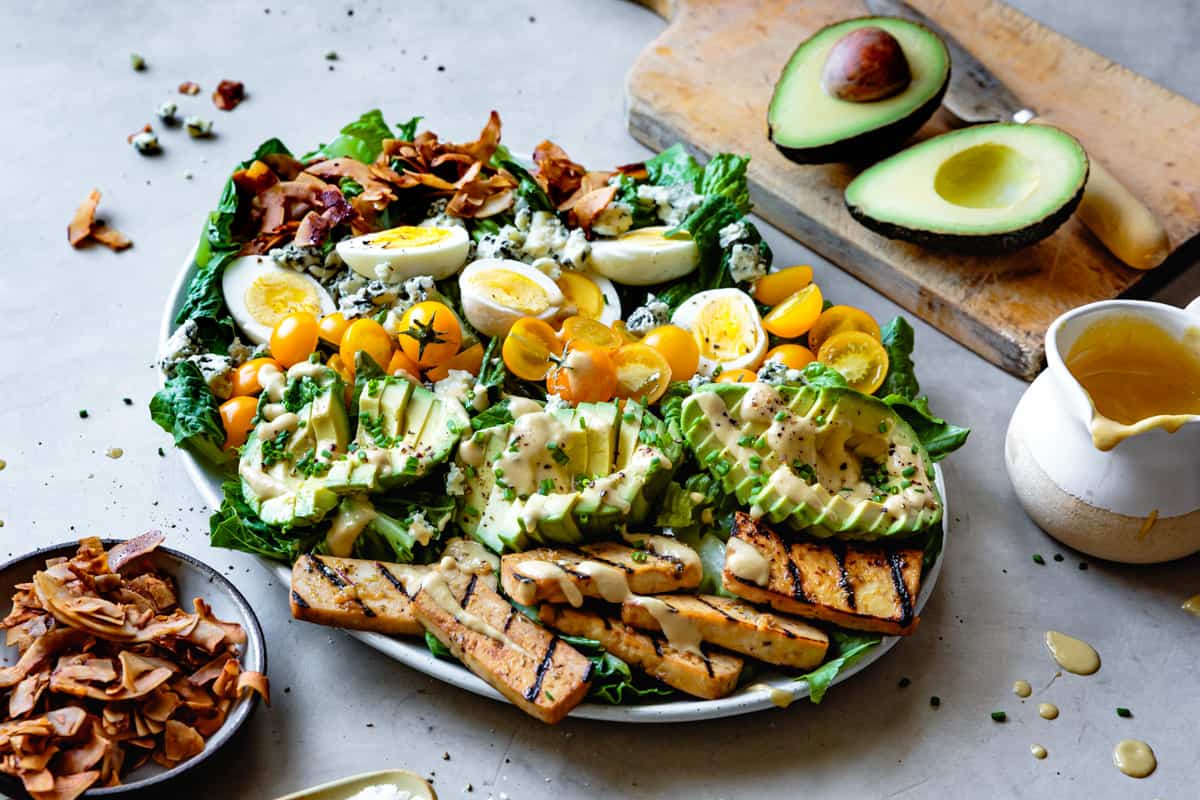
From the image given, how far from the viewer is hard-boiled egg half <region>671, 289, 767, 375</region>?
10.6ft

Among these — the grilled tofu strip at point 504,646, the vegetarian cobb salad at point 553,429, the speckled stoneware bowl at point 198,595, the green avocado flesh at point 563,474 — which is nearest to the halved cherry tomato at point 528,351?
the vegetarian cobb salad at point 553,429

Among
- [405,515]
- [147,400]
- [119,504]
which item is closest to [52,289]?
[147,400]

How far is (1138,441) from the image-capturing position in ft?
8.88

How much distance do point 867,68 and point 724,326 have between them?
104 cm

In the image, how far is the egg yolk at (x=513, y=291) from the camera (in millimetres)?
3178

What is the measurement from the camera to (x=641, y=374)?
305cm

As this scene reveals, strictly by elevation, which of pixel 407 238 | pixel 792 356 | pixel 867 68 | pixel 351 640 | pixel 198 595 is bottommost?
pixel 351 640

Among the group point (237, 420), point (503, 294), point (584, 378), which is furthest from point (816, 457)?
point (237, 420)

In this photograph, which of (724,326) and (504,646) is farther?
(724,326)

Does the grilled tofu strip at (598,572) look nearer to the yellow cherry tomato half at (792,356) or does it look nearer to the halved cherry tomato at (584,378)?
the halved cherry tomato at (584,378)

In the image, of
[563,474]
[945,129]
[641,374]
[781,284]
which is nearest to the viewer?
[563,474]

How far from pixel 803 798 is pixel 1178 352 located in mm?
1415

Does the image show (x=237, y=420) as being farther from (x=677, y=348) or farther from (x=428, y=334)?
(x=677, y=348)

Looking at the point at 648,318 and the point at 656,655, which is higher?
the point at 648,318
